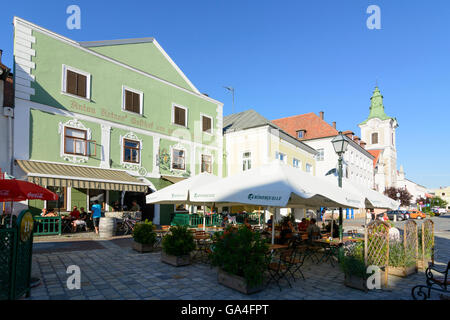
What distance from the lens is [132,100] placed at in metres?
18.1

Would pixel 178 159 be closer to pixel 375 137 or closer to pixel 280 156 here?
pixel 280 156

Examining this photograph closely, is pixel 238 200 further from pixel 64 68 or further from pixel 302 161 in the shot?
pixel 302 161

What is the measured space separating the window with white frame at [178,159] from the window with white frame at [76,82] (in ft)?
21.8

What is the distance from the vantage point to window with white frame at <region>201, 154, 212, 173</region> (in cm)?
2214

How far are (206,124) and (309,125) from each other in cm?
2376

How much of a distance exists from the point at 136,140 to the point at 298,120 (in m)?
→ 31.1

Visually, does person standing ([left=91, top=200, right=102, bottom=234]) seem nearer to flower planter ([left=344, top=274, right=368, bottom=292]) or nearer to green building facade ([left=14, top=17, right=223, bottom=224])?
green building facade ([left=14, top=17, right=223, bottom=224])

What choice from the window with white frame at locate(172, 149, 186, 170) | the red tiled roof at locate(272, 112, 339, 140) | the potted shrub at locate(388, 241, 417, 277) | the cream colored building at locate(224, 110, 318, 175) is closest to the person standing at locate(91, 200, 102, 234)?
the window with white frame at locate(172, 149, 186, 170)

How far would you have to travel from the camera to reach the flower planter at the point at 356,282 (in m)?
6.07

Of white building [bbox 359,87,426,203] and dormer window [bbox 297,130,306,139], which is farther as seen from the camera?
white building [bbox 359,87,426,203]

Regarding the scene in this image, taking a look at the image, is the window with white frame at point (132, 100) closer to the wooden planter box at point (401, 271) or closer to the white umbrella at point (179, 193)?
the white umbrella at point (179, 193)

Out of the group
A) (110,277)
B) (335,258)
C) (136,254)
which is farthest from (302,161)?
(110,277)

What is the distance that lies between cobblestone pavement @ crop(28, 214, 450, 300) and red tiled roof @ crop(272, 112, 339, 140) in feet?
110

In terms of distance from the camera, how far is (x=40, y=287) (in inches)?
233
